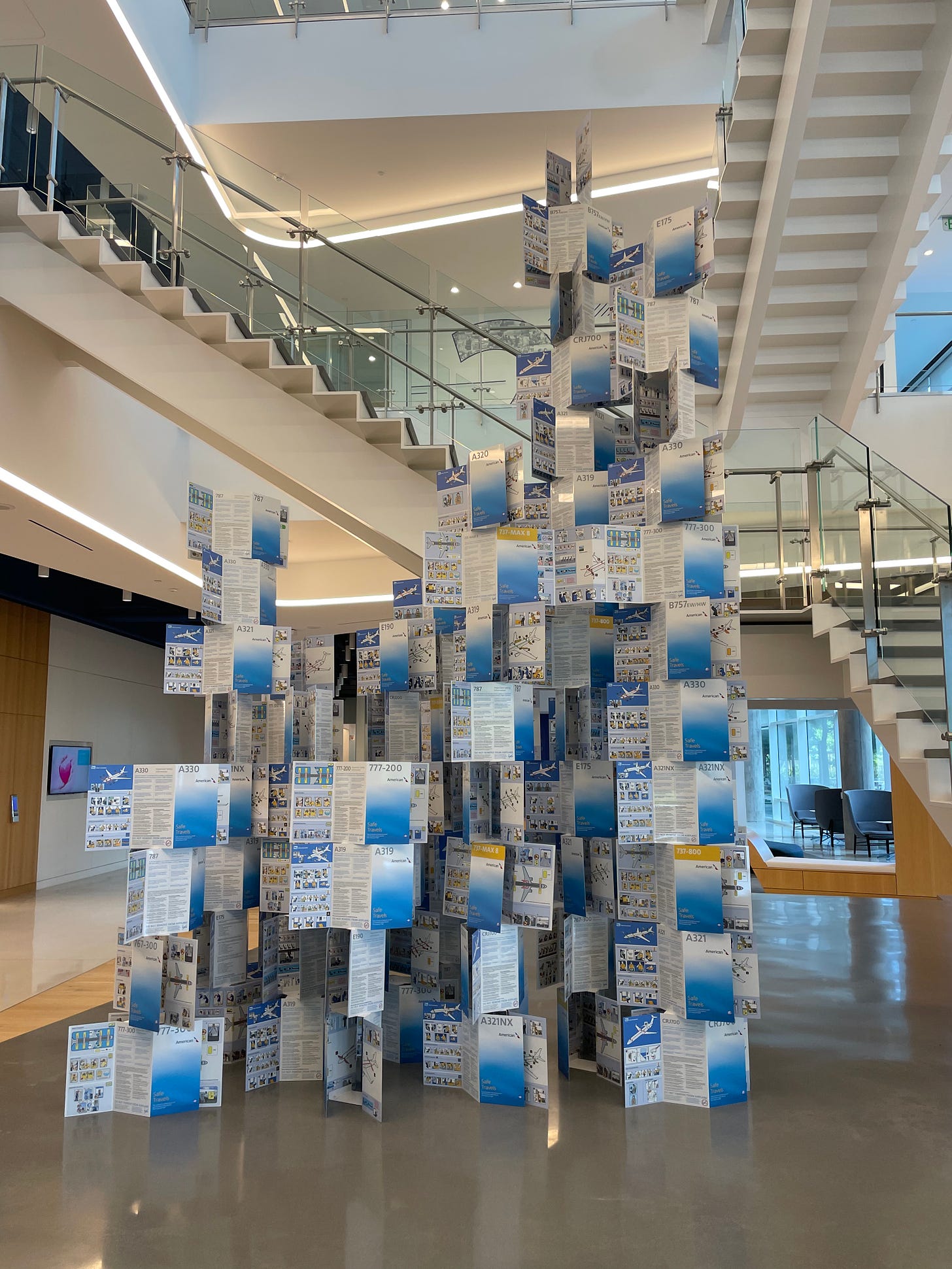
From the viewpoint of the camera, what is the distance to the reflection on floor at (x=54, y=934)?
6.52 metres

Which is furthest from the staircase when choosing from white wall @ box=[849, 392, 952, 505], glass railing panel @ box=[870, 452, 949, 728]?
white wall @ box=[849, 392, 952, 505]

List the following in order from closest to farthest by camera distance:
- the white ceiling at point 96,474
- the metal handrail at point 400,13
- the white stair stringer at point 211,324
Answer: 1. the white stair stringer at point 211,324
2. the white ceiling at point 96,474
3. the metal handrail at point 400,13

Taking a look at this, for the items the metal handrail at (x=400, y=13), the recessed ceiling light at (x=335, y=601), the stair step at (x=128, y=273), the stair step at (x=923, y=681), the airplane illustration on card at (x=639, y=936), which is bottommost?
the airplane illustration on card at (x=639, y=936)

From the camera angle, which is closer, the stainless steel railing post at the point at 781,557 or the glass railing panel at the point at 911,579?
the glass railing panel at the point at 911,579

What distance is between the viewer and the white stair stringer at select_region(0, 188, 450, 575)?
21.8 feet

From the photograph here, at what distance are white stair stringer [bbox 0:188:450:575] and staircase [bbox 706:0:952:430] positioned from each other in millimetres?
2932

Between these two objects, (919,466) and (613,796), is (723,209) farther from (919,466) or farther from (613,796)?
(613,796)

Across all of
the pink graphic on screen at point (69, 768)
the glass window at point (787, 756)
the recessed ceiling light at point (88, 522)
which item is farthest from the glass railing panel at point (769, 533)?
the pink graphic on screen at point (69, 768)

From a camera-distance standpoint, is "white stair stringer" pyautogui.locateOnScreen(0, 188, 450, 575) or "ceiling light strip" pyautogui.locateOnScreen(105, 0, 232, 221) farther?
"ceiling light strip" pyautogui.locateOnScreen(105, 0, 232, 221)

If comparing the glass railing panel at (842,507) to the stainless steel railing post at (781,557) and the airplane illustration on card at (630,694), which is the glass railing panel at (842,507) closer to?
the stainless steel railing post at (781,557)

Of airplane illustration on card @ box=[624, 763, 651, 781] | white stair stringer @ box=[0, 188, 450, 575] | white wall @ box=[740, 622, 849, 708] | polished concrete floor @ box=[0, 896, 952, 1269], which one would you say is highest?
white stair stringer @ box=[0, 188, 450, 575]

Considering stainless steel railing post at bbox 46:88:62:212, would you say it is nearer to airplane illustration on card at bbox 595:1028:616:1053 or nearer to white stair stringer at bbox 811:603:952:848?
white stair stringer at bbox 811:603:952:848

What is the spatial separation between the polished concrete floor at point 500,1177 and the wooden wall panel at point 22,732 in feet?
23.5

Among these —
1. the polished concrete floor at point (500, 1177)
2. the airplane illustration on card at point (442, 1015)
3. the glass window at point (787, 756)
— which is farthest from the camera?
the glass window at point (787, 756)
